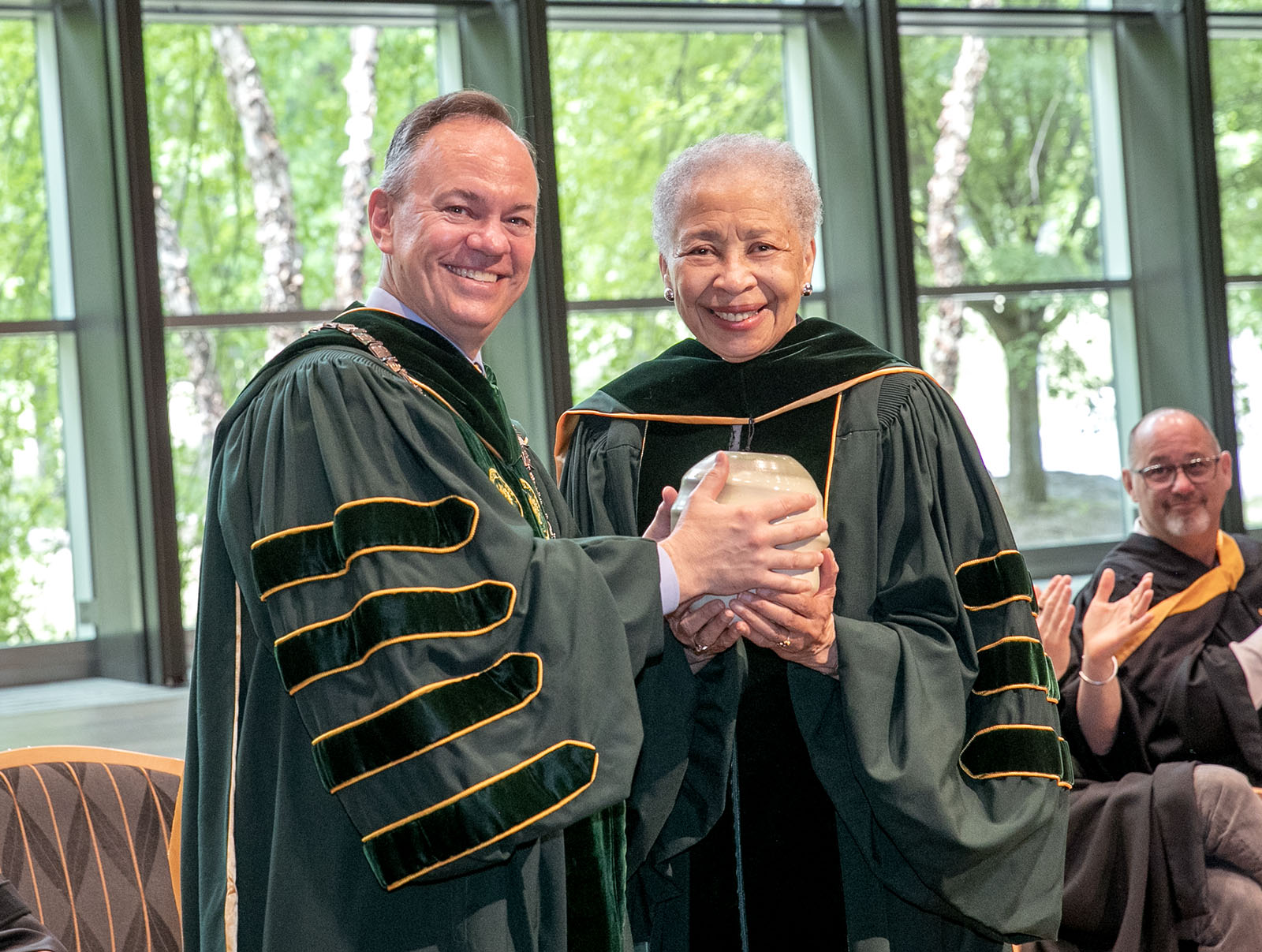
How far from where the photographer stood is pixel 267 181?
5957mm

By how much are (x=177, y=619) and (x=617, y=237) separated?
277 cm

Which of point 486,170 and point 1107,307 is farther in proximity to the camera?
point 1107,307

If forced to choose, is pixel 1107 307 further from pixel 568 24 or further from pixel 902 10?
pixel 568 24

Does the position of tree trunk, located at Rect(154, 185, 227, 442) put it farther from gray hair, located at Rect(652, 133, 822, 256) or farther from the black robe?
gray hair, located at Rect(652, 133, 822, 256)

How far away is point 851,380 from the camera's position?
2.27 metres

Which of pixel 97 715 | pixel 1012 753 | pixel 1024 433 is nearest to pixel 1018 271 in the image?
pixel 1024 433

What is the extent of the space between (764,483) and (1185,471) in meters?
2.68

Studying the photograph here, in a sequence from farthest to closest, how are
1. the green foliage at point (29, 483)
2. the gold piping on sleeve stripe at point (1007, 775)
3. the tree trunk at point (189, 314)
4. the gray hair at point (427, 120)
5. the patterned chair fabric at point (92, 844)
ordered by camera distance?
1. the tree trunk at point (189, 314)
2. the green foliage at point (29, 483)
3. the patterned chair fabric at point (92, 844)
4. the gold piping on sleeve stripe at point (1007, 775)
5. the gray hair at point (427, 120)

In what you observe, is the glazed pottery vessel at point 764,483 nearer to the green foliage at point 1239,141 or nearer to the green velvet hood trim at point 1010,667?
the green velvet hood trim at point 1010,667

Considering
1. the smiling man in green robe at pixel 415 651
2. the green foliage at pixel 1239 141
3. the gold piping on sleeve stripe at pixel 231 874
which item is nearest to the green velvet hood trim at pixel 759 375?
the smiling man in green robe at pixel 415 651

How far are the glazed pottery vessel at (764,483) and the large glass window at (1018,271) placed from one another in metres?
5.09

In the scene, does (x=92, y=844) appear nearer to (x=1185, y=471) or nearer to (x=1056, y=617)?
(x=1056, y=617)

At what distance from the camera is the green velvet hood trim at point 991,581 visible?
2143 millimetres

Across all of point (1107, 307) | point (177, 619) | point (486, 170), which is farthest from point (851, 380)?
point (1107, 307)
